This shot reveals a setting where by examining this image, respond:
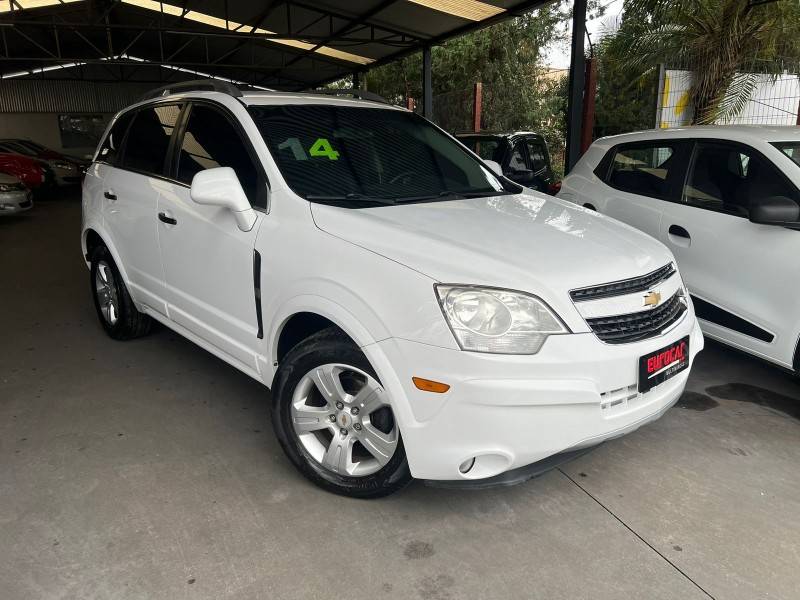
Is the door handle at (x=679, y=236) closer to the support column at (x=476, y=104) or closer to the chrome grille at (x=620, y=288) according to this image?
the chrome grille at (x=620, y=288)

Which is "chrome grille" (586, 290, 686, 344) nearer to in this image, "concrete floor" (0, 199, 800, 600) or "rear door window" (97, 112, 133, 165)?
"concrete floor" (0, 199, 800, 600)

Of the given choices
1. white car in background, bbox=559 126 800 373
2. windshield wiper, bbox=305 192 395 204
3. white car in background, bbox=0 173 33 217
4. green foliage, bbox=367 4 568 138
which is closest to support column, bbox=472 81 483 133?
green foliage, bbox=367 4 568 138

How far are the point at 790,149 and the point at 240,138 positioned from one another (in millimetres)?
3255

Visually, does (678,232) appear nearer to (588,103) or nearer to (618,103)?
(588,103)

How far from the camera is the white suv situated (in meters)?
2.25

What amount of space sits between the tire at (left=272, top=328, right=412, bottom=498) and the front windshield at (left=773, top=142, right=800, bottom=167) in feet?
9.79

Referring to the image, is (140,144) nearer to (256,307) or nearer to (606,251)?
(256,307)

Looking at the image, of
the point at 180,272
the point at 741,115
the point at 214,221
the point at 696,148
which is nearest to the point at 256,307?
the point at 214,221

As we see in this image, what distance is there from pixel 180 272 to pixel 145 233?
0.54 meters

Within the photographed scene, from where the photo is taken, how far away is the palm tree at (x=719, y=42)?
8.89 meters

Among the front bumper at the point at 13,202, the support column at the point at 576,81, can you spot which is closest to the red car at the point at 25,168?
the front bumper at the point at 13,202

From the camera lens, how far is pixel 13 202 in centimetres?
1098

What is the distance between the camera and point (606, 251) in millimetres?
2625

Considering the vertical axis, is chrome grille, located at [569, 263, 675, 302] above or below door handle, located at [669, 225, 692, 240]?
above
